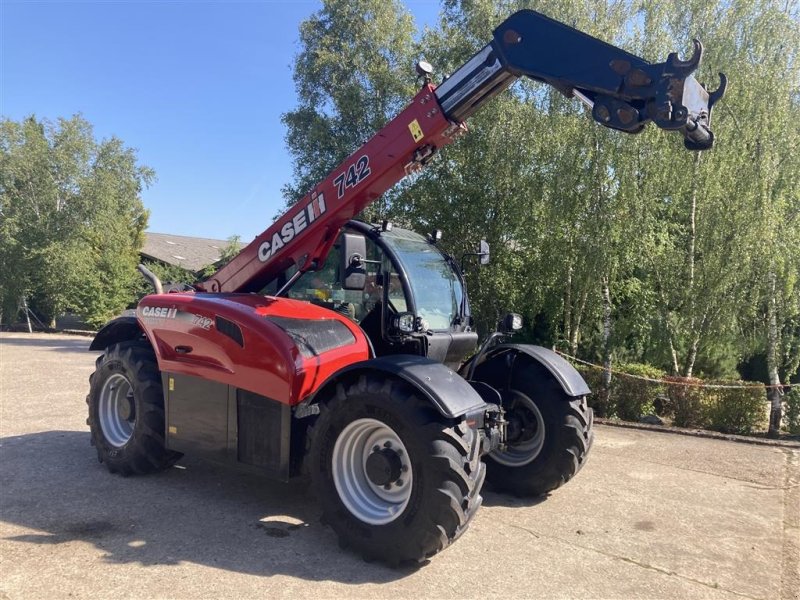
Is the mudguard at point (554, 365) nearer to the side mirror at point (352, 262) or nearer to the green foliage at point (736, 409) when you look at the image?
the side mirror at point (352, 262)

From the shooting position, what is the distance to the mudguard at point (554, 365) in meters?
5.11

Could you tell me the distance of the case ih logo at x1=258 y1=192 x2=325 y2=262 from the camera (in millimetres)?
5062

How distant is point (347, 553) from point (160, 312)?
2612 mm

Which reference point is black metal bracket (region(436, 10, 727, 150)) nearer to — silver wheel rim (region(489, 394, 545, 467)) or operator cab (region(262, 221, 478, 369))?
operator cab (region(262, 221, 478, 369))

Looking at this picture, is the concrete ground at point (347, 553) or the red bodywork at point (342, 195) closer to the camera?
the concrete ground at point (347, 553)

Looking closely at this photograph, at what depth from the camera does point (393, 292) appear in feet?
16.0

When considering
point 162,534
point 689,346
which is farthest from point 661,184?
point 162,534

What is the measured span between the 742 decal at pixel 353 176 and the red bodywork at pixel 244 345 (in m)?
1.00

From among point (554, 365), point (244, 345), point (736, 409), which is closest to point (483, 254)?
point (554, 365)

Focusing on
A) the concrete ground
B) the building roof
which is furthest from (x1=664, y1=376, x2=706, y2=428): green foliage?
the building roof

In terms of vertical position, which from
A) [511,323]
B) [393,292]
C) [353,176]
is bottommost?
[511,323]

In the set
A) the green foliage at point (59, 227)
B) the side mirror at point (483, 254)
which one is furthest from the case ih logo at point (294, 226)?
the green foliage at point (59, 227)

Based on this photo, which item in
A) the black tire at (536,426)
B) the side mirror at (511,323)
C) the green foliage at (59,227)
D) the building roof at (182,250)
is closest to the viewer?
the black tire at (536,426)

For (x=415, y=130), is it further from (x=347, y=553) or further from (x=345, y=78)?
(x=345, y=78)
